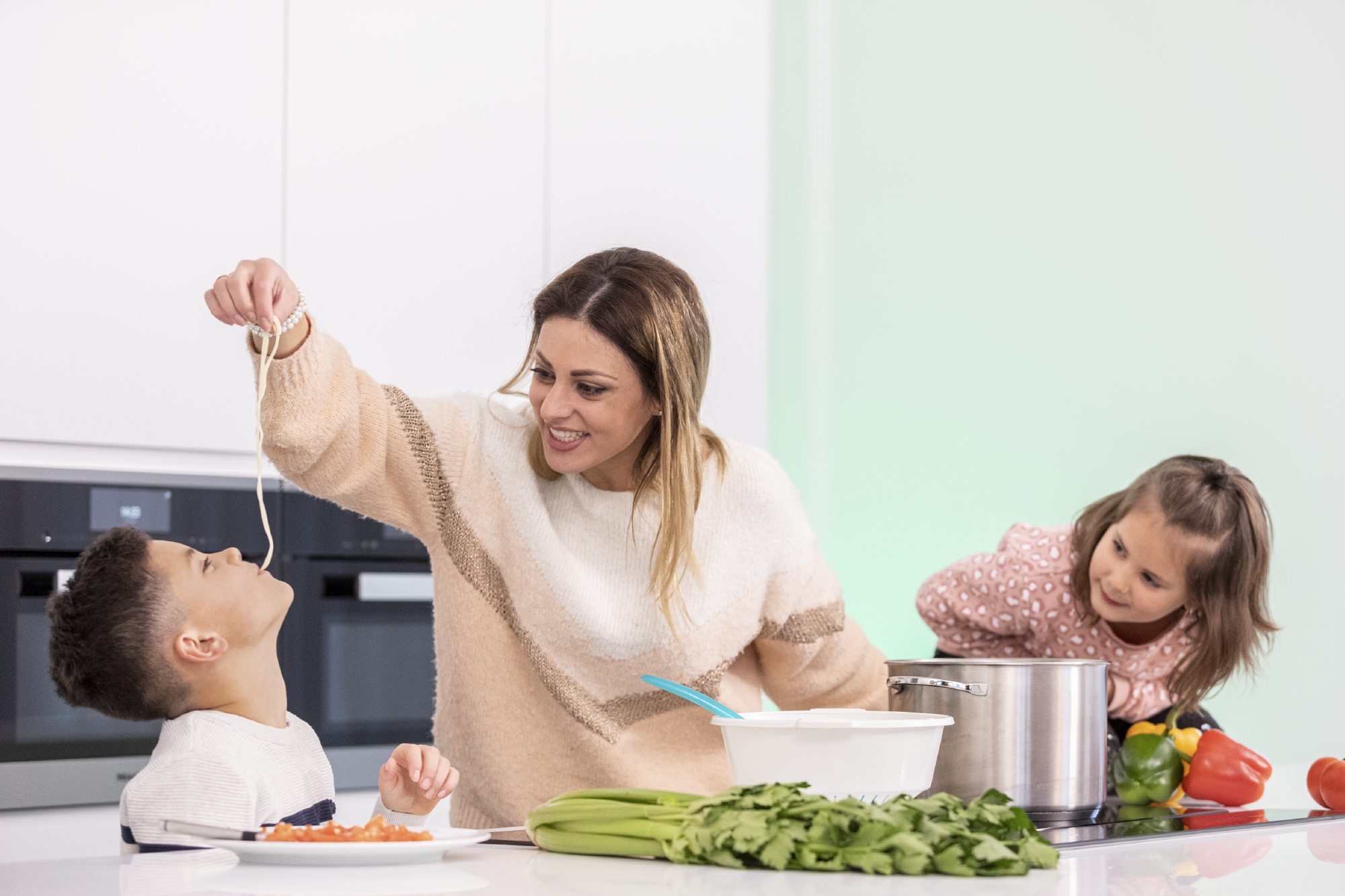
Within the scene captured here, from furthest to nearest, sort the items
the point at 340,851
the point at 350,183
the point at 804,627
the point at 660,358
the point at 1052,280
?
the point at 1052,280 < the point at 350,183 < the point at 804,627 < the point at 660,358 < the point at 340,851

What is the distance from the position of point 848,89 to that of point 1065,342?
2.79 ft

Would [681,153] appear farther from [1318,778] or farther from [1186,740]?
[1318,778]

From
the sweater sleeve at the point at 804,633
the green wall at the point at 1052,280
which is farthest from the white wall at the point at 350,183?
the sweater sleeve at the point at 804,633

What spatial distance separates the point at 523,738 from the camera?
147 centimetres

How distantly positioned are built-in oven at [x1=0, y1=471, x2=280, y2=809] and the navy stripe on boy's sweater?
1.01 m

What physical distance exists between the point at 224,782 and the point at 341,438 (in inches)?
17.9

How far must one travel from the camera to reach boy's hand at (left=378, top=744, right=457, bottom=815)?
1.08m

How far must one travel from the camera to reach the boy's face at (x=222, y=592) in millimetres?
1128

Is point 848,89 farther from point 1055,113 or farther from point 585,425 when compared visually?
point 585,425

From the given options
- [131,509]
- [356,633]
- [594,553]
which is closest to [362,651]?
[356,633]

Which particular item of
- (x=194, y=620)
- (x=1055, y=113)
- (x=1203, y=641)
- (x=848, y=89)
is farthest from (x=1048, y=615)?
(x=848, y=89)

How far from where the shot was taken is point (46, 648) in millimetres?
2012

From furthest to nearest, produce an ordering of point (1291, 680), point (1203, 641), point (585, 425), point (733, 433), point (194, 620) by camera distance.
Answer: point (733, 433) < point (1291, 680) < point (1203, 641) < point (585, 425) < point (194, 620)

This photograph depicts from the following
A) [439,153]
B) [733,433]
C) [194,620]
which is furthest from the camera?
[733,433]
